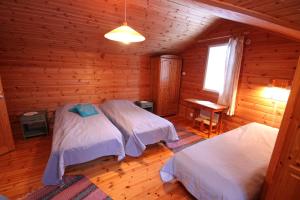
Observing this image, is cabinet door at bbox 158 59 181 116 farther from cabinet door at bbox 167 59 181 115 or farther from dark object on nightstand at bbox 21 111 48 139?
dark object on nightstand at bbox 21 111 48 139

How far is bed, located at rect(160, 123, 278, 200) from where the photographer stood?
4.38 ft

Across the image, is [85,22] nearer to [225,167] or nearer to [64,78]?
[64,78]

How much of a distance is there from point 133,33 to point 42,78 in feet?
8.67

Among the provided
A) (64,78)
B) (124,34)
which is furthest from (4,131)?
(124,34)

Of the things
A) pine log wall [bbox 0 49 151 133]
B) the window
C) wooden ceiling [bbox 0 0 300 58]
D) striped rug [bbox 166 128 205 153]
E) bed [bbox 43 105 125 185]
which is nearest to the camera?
bed [bbox 43 105 125 185]

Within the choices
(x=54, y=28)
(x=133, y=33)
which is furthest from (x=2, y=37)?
(x=133, y=33)

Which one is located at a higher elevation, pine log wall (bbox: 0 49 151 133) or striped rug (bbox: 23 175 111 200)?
pine log wall (bbox: 0 49 151 133)

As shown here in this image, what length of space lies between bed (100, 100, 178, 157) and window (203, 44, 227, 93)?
1716 millimetres

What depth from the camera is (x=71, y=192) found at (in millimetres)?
1760

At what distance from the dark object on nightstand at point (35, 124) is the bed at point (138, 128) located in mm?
1240

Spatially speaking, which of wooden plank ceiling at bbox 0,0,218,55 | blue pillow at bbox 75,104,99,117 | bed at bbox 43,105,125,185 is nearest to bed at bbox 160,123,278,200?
bed at bbox 43,105,125,185

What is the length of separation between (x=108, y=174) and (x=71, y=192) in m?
0.49

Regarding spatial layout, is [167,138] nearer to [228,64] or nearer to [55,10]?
[228,64]

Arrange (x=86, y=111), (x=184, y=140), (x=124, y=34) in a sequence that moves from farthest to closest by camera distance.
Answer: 1. (x=184, y=140)
2. (x=86, y=111)
3. (x=124, y=34)
